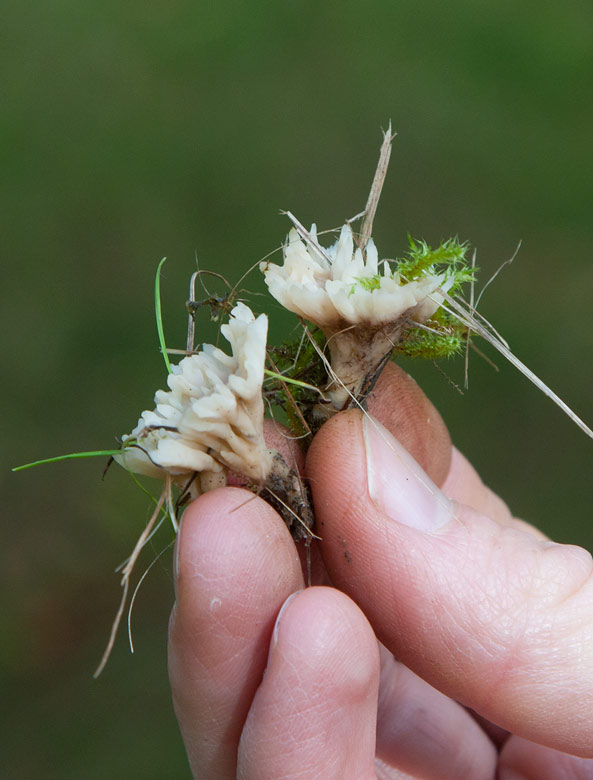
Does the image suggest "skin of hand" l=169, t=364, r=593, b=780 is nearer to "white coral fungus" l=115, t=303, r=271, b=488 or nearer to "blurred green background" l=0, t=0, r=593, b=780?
"white coral fungus" l=115, t=303, r=271, b=488

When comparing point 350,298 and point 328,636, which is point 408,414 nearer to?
point 350,298

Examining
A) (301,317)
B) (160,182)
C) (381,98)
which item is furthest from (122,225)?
(301,317)

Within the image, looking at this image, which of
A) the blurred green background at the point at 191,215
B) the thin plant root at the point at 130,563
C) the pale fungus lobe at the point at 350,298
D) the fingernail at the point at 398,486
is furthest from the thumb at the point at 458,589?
the blurred green background at the point at 191,215

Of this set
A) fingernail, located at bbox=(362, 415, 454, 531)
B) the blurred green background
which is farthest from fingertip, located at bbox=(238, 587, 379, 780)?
the blurred green background

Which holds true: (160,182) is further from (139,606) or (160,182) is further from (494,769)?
(494,769)

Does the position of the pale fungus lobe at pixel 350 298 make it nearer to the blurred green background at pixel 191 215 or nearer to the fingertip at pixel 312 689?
the fingertip at pixel 312 689

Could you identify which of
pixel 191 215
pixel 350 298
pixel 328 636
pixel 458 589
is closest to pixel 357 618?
pixel 328 636
